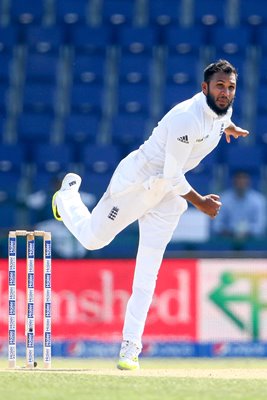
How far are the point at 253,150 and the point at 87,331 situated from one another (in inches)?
126

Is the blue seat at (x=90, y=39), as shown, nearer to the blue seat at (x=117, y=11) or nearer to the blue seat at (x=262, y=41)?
the blue seat at (x=117, y=11)

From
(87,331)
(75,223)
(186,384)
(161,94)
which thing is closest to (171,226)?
(75,223)

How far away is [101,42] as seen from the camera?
13.9m

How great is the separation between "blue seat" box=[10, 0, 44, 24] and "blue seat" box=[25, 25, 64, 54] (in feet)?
0.88

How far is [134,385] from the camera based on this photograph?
6.02 metres

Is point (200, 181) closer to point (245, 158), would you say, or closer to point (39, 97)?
point (245, 158)

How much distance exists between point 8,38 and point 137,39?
1.47 metres

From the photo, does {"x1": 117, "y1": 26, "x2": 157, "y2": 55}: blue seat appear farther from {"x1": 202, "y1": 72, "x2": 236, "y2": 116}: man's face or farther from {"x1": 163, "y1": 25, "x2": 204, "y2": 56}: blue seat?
{"x1": 202, "y1": 72, "x2": 236, "y2": 116}: man's face

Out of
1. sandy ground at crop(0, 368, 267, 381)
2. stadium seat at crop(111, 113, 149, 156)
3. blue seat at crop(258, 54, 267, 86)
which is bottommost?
sandy ground at crop(0, 368, 267, 381)

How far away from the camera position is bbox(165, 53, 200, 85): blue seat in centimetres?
1360

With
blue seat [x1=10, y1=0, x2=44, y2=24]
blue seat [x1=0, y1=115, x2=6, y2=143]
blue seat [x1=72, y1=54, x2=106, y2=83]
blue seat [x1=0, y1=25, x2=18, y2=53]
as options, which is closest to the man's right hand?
blue seat [x1=0, y1=115, x2=6, y2=143]

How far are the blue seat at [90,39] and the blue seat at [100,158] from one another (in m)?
1.73

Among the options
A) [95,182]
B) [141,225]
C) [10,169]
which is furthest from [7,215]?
[141,225]

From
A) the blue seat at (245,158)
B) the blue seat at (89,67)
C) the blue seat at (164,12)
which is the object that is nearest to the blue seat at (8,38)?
the blue seat at (89,67)
